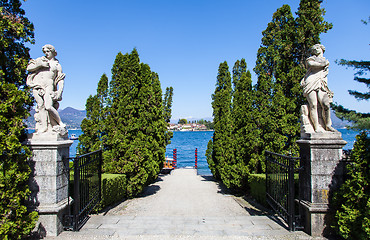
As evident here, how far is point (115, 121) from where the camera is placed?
1090 cm

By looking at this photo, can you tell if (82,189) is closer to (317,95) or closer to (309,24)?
(317,95)

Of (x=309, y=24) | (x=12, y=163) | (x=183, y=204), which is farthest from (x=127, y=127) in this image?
(x=309, y=24)

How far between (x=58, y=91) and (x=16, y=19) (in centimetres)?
183

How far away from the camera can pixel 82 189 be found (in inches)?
233

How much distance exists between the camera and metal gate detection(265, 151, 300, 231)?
531 centimetres

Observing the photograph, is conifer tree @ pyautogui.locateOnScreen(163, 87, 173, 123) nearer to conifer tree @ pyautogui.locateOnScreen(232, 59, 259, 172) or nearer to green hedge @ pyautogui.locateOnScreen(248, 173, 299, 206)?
conifer tree @ pyautogui.locateOnScreen(232, 59, 259, 172)

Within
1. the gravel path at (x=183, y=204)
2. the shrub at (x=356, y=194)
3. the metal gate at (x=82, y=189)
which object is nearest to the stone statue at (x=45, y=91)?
the metal gate at (x=82, y=189)

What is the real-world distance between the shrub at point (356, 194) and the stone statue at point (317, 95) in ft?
2.58

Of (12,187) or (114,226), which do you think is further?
(114,226)

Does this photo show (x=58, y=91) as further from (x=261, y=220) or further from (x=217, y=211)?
(x=217, y=211)

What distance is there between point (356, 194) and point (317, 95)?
6.81 feet

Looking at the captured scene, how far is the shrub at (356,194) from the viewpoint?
4438 mm

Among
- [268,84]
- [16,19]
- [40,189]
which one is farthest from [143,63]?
[40,189]

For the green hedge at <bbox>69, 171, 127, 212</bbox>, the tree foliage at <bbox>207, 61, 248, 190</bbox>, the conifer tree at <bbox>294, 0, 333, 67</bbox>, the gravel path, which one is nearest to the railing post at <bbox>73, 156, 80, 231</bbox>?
the green hedge at <bbox>69, 171, 127, 212</bbox>
